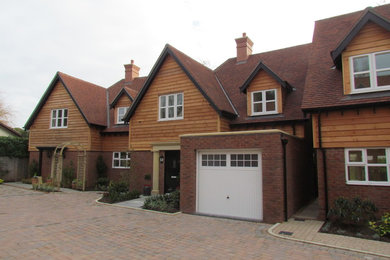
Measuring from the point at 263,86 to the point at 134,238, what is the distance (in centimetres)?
1022

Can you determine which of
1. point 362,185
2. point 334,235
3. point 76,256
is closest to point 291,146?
point 362,185

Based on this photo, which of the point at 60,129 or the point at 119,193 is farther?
the point at 60,129

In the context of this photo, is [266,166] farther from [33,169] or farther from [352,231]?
[33,169]

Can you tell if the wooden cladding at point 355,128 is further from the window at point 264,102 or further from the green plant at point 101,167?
the green plant at point 101,167

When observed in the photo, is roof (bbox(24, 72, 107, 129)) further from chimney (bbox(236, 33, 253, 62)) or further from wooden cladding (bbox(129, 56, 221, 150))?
chimney (bbox(236, 33, 253, 62))

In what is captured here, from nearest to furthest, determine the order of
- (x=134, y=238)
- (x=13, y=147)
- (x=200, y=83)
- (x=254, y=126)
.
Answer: (x=134, y=238) → (x=254, y=126) → (x=200, y=83) → (x=13, y=147)

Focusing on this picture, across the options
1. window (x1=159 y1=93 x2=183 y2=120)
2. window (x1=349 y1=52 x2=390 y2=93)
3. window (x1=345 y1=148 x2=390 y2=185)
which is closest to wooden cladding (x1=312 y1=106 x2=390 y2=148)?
window (x1=345 y1=148 x2=390 y2=185)

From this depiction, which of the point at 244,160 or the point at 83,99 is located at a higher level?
the point at 83,99

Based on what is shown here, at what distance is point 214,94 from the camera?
50.1 ft

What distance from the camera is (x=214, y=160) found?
1161 centimetres

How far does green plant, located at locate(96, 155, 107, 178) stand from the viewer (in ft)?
67.0

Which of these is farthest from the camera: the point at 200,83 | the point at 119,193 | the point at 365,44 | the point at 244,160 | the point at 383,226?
the point at 119,193

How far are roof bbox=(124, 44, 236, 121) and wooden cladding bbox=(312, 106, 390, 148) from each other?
5.11 meters

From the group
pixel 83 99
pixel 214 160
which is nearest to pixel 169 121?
pixel 214 160
